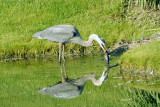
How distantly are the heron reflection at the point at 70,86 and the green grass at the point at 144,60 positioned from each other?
2.76 ft

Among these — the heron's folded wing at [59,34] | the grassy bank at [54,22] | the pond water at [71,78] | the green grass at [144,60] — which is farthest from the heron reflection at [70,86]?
the grassy bank at [54,22]

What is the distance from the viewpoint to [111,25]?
20.6m

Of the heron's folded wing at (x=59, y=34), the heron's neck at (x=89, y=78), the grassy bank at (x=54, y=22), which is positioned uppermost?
the heron's folded wing at (x=59, y=34)

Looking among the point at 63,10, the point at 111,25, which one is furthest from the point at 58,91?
the point at 63,10

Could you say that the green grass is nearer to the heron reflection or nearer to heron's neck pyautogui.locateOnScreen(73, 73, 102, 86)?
the heron reflection

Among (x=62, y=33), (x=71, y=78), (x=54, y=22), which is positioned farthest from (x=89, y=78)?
(x=54, y=22)

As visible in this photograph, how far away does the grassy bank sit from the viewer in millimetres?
18812

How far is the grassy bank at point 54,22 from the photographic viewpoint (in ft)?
61.7

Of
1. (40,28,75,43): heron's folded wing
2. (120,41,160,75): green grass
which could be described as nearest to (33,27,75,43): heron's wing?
(40,28,75,43): heron's folded wing

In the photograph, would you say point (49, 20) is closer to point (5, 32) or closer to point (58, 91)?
point (5, 32)

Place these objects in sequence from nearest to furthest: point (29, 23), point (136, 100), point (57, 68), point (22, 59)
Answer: point (136, 100)
point (57, 68)
point (22, 59)
point (29, 23)

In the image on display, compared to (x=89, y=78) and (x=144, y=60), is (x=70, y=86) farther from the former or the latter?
(x=144, y=60)

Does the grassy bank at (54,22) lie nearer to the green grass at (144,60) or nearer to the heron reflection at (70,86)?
the green grass at (144,60)

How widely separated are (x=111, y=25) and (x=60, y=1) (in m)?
4.33
